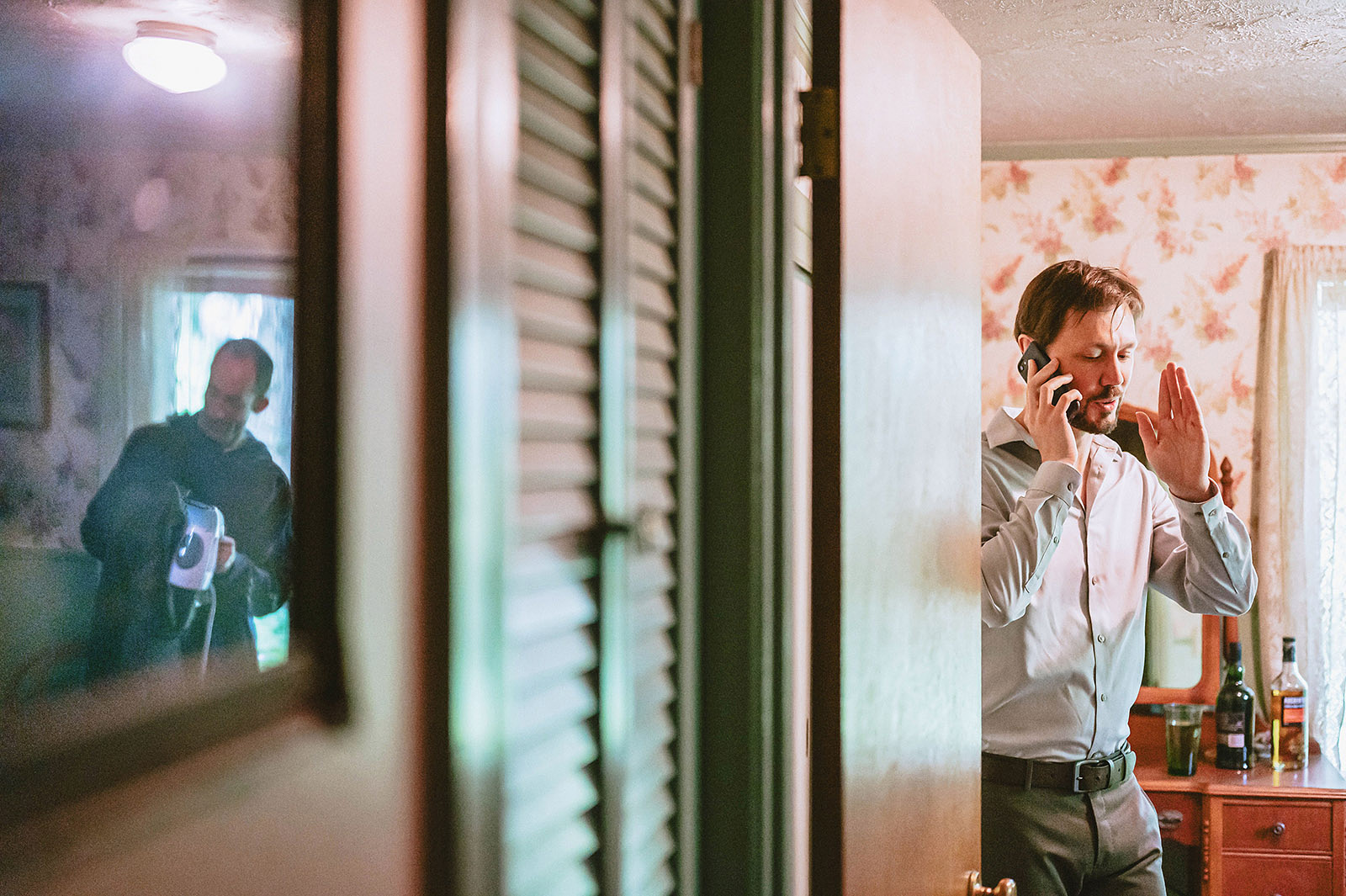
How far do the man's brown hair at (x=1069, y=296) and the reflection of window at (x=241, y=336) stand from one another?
1.75 meters

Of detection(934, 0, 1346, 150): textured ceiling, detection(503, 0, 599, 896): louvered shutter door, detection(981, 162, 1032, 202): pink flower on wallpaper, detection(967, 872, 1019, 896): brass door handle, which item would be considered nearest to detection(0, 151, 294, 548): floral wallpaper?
detection(503, 0, 599, 896): louvered shutter door

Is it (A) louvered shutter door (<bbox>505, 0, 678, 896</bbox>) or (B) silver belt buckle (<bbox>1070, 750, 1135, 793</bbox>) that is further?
(B) silver belt buckle (<bbox>1070, 750, 1135, 793</bbox>)

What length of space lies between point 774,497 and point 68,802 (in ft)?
2.26

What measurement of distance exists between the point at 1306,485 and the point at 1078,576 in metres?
1.87

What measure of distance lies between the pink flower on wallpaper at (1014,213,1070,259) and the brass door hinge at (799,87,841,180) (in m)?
2.63

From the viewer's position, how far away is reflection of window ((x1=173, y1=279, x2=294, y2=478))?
0.37 meters

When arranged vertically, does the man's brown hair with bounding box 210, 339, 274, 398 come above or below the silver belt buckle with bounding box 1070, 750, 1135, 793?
above

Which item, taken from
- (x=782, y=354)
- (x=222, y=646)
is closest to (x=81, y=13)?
(x=222, y=646)

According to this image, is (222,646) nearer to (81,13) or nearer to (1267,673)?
(81,13)

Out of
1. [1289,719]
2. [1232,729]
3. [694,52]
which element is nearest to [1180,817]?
[1232,729]

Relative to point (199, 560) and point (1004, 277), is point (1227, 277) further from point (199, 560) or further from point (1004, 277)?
point (199, 560)

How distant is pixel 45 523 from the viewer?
1.04 feet

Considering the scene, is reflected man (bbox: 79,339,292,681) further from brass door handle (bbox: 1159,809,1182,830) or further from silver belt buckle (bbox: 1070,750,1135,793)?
brass door handle (bbox: 1159,809,1182,830)

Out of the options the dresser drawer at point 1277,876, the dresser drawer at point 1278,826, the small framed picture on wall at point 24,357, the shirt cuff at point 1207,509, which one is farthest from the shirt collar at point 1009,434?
the small framed picture on wall at point 24,357
